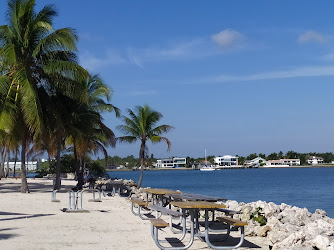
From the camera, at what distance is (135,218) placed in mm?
13445

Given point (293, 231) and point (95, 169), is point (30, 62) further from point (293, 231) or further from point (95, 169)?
point (95, 169)

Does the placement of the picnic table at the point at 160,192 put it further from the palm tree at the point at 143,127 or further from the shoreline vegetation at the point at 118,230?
the palm tree at the point at 143,127

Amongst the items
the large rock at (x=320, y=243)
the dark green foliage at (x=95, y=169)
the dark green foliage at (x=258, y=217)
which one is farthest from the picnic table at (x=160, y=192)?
the dark green foliage at (x=95, y=169)

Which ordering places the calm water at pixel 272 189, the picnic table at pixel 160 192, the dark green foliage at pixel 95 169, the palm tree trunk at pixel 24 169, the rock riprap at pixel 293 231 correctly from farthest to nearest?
the dark green foliage at pixel 95 169 → the calm water at pixel 272 189 → the palm tree trunk at pixel 24 169 → the picnic table at pixel 160 192 → the rock riprap at pixel 293 231

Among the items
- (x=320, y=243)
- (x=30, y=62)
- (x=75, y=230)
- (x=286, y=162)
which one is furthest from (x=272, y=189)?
(x=286, y=162)

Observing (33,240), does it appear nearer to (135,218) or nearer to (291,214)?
(135,218)

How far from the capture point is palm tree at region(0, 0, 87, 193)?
826 inches

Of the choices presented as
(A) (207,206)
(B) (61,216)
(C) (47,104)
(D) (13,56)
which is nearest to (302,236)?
(A) (207,206)

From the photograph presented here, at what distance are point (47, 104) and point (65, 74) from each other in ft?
6.83

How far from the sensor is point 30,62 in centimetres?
2236

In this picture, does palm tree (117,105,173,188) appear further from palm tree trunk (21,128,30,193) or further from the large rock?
the large rock

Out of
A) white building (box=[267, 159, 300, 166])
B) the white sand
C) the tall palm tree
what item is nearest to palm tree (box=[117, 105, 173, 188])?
the tall palm tree

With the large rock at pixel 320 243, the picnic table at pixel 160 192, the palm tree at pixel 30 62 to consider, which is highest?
the palm tree at pixel 30 62

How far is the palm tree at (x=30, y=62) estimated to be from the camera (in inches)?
826
